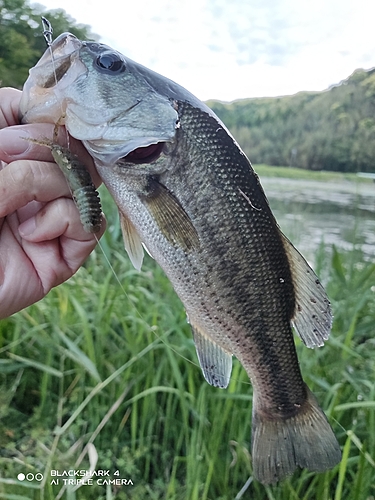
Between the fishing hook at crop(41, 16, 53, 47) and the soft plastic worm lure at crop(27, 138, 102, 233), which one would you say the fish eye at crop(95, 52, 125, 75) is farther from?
the soft plastic worm lure at crop(27, 138, 102, 233)

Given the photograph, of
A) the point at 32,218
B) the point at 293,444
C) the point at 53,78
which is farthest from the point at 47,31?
the point at 293,444

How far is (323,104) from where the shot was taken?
3334 mm

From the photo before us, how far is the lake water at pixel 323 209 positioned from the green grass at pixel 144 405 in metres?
1.16

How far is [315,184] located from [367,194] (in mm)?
466

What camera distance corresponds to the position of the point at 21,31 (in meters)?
2.20

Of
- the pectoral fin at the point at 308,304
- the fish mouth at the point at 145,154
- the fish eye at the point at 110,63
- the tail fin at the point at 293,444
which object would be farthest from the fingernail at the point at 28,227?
the tail fin at the point at 293,444

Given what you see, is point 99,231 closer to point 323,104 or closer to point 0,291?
point 0,291

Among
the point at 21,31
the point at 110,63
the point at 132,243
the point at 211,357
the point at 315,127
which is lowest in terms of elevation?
the point at 211,357

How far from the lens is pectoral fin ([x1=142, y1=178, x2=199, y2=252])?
2.82 feet

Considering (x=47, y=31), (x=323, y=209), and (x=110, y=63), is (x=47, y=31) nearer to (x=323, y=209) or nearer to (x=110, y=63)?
(x=110, y=63)

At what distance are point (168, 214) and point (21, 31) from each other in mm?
1983

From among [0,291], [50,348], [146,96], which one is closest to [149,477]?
[50,348]

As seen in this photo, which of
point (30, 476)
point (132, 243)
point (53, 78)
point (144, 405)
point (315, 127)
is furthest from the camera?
point (315, 127)

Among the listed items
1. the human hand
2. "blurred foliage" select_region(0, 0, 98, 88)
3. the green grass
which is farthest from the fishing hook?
"blurred foliage" select_region(0, 0, 98, 88)
